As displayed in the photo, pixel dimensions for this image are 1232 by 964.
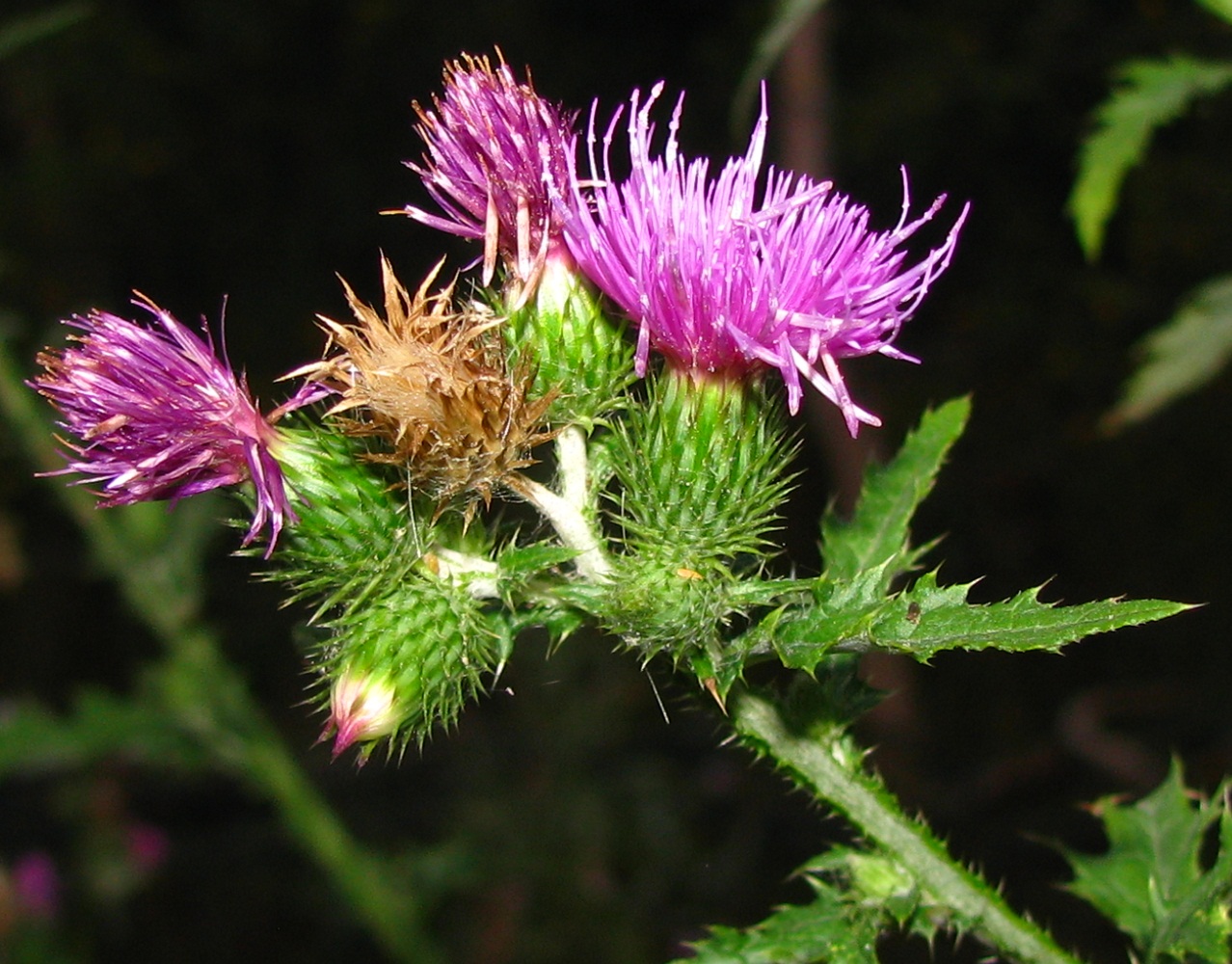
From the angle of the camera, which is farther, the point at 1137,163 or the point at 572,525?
the point at 1137,163

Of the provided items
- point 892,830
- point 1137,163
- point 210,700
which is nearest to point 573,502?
point 892,830

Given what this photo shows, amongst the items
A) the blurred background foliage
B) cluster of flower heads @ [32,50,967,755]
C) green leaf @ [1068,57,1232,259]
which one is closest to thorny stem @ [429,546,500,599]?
cluster of flower heads @ [32,50,967,755]

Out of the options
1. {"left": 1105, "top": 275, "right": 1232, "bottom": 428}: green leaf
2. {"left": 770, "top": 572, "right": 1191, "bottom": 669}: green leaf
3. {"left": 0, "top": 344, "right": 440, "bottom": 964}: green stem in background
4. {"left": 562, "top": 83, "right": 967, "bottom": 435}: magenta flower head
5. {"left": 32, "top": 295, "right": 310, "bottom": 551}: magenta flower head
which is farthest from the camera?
{"left": 0, "top": 344, "right": 440, "bottom": 964}: green stem in background

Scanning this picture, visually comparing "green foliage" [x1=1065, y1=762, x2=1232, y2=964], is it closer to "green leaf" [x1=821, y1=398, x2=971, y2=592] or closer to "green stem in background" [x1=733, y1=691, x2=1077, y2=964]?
"green stem in background" [x1=733, y1=691, x2=1077, y2=964]

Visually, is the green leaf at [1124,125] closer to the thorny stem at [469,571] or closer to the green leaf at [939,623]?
the green leaf at [939,623]

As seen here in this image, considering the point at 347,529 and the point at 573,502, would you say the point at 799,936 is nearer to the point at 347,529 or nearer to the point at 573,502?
the point at 573,502

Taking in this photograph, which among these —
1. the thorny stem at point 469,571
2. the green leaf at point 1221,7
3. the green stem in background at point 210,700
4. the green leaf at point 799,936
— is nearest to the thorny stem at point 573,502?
the thorny stem at point 469,571

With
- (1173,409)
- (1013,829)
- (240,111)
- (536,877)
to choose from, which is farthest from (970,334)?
(240,111)

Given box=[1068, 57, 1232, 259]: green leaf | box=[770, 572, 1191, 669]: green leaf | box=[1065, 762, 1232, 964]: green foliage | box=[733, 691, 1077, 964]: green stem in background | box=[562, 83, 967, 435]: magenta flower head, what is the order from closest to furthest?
box=[770, 572, 1191, 669]: green leaf → box=[562, 83, 967, 435]: magenta flower head → box=[733, 691, 1077, 964]: green stem in background → box=[1065, 762, 1232, 964]: green foliage → box=[1068, 57, 1232, 259]: green leaf
